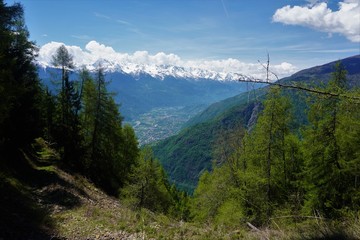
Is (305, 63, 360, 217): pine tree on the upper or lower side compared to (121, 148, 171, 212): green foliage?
upper

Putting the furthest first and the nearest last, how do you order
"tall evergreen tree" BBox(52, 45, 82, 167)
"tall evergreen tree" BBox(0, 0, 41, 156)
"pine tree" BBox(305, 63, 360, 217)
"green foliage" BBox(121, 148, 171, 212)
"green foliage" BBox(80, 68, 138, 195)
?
"tall evergreen tree" BBox(52, 45, 82, 167) → "green foliage" BBox(80, 68, 138, 195) → "green foliage" BBox(121, 148, 171, 212) → "tall evergreen tree" BBox(0, 0, 41, 156) → "pine tree" BBox(305, 63, 360, 217)

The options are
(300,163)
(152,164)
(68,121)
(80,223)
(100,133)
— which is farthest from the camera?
(68,121)

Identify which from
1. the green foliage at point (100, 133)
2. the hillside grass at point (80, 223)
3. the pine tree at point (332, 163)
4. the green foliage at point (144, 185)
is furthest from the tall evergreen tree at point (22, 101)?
the pine tree at point (332, 163)

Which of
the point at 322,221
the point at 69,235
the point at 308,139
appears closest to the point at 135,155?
the point at 308,139

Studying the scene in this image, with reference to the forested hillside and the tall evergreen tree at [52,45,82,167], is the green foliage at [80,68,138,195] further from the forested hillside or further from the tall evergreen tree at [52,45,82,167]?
the tall evergreen tree at [52,45,82,167]

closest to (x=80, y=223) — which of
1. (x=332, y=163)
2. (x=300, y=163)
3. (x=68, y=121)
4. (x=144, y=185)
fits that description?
(x=332, y=163)

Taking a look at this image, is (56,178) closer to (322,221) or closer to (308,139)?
(308,139)

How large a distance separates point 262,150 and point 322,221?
612 inches

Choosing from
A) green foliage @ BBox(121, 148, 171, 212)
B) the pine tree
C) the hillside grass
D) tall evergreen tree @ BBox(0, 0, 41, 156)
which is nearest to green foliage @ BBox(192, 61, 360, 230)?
the pine tree

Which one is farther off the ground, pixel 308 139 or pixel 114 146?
pixel 308 139

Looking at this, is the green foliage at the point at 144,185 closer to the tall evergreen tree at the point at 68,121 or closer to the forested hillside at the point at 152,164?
the forested hillside at the point at 152,164

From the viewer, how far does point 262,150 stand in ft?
67.2

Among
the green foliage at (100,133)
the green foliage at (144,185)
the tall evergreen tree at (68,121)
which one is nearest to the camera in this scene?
the green foliage at (144,185)

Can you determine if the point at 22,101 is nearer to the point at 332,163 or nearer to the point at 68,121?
the point at 68,121
